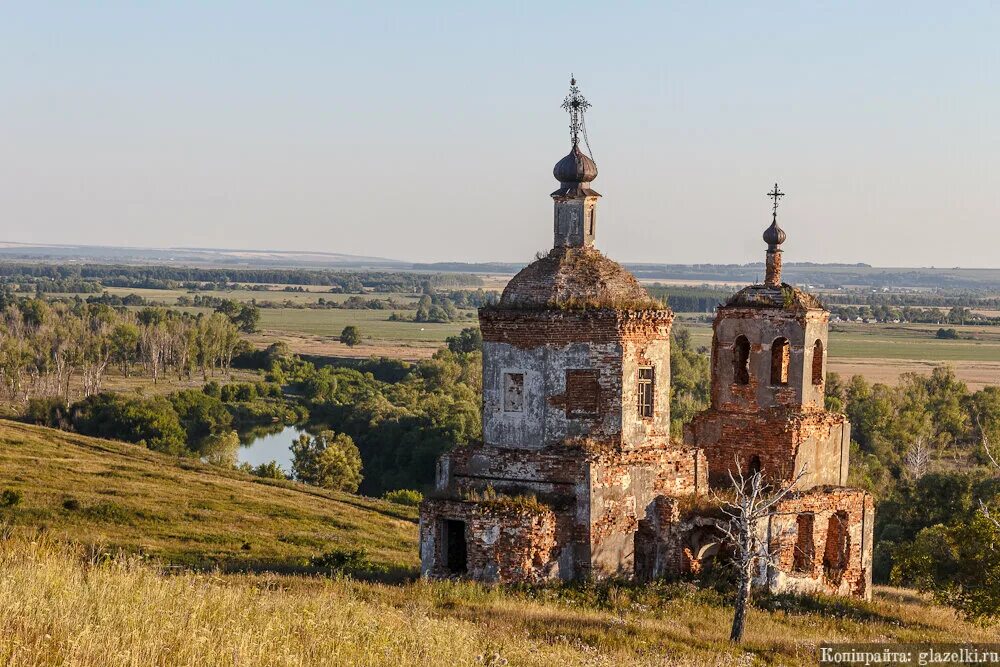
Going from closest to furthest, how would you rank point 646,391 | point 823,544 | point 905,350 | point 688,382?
point 646,391
point 823,544
point 688,382
point 905,350

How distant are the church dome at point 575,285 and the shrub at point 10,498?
17690 mm

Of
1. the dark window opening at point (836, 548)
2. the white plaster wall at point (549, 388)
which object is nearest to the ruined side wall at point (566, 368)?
the white plaster wall at point (549, 388)

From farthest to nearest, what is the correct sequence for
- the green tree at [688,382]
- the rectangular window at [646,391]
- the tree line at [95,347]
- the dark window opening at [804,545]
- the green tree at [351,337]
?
1. the green tree at [351,337]
2. the tree line at [95,347]
3. the green tree at [688,382]
4. the dark window opening at [804,545]
5. the rectangular window at [646,391]

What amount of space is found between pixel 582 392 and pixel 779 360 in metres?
5.61

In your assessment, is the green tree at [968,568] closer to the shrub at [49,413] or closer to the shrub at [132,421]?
the shrub at [132,421]

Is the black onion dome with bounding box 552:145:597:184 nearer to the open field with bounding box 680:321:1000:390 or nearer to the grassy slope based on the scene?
the grassy slope

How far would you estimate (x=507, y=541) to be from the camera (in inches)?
678

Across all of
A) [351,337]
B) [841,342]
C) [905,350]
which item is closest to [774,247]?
[351,337]

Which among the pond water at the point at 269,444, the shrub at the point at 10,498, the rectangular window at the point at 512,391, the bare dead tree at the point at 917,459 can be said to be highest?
the rectangular window at the point at 512,391

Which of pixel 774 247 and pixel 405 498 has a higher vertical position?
pixel 774 247

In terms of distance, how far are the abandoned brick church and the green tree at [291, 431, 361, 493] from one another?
28.0m

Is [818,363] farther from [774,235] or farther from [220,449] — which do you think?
[220,449]

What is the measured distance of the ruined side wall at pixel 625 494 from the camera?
58.2 ft

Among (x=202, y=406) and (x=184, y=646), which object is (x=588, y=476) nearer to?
(x=184, y=646)
